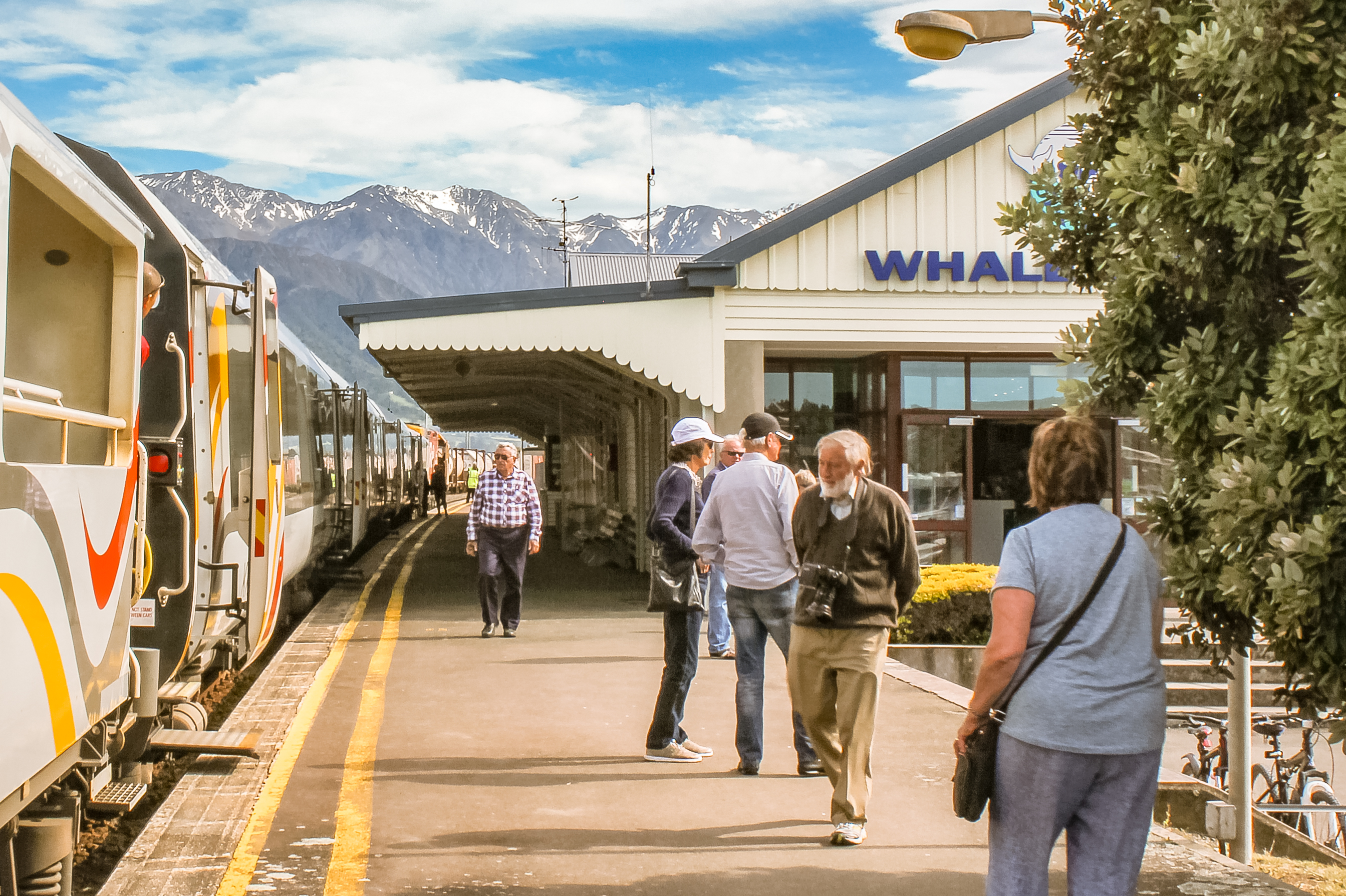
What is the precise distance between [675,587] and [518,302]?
776 cm

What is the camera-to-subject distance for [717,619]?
1098cm

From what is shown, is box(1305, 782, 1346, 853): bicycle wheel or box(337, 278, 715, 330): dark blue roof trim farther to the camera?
box(337, 278, 715, 330): dark blue roof trim

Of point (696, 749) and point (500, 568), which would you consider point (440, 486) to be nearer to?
point (500, 568)

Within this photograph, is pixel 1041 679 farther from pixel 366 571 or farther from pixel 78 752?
pixel 366 571

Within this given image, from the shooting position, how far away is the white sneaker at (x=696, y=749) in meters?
7.15

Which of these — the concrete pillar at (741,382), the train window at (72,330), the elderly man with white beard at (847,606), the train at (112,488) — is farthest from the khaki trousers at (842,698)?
the concrete pillar at (741,382)

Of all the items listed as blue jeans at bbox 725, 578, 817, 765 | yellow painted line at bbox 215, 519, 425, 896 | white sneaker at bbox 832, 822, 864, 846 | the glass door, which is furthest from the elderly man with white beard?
the glass door

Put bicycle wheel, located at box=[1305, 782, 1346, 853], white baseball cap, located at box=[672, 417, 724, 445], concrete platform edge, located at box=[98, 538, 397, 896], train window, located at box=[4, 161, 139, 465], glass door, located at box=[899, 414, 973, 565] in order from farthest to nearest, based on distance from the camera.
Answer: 1. glass door, located at box=[899, 414, 973, 565]
2. bicycle wheel, located at box=[1305, 782, 1346, 853]
3. white baseball cap, located at box=[672, 417, 724, 445]
4. concrete platform edge, located at box=[98, 538, 397, 896]
5. train window, located at box=[4, 161, 139, 465]

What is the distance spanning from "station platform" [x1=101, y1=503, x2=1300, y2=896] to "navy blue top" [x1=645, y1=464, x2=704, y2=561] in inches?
46.0

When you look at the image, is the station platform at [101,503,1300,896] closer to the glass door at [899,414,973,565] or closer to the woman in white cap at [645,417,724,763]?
the woman in white cap at [645,417,724,763]

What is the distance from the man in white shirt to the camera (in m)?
6.66

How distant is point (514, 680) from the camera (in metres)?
9.73

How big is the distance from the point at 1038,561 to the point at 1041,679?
33 cm

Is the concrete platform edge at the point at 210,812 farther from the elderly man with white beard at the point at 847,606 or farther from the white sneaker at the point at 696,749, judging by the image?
the elderly man with white beard at the point at 847,606
